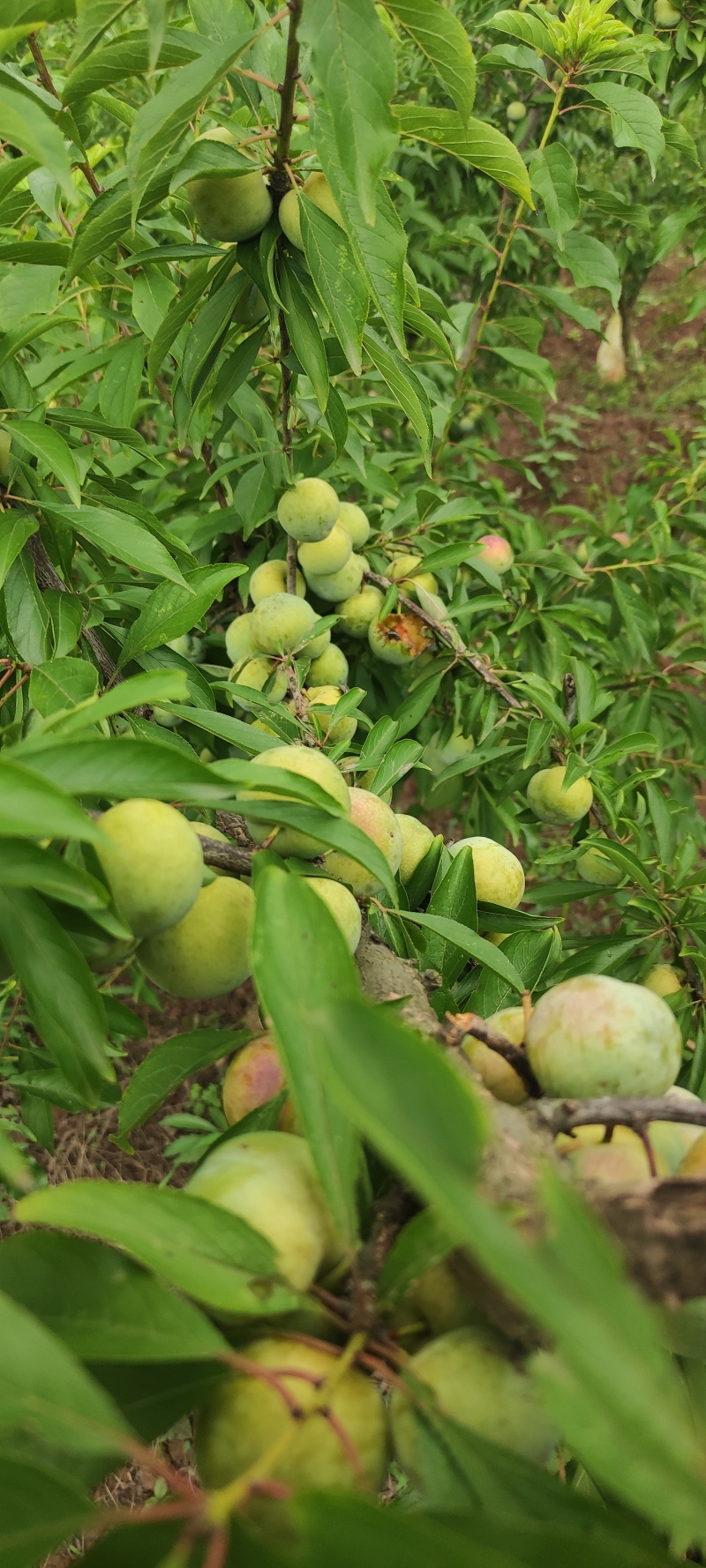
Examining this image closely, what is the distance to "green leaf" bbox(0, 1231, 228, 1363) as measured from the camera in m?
0.40

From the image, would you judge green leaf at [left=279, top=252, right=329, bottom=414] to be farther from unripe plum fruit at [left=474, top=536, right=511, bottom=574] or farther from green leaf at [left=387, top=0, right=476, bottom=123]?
unripe plum fruit at [left=474, top=536, right=511, bottom=574]

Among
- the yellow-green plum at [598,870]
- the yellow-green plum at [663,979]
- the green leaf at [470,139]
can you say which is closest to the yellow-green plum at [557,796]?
the yellow-green plum at [598,870]

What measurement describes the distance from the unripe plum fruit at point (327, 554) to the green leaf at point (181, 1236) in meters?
1.24

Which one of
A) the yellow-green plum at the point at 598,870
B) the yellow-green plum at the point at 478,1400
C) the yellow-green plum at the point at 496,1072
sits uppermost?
the yellow-green plum at the point at 478,1400

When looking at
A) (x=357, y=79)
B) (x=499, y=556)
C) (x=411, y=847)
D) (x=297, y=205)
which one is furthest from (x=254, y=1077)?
(x=499, y=556)

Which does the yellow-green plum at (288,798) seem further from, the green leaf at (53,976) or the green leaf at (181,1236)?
the green leaf at (181,1236)

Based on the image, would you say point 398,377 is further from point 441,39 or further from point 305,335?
point 441,39

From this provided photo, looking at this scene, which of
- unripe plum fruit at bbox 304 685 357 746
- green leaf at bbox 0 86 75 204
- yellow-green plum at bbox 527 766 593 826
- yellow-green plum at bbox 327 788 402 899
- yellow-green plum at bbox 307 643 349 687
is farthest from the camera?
yellow-green plum at bbox 307 643 349 687

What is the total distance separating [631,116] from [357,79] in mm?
1192

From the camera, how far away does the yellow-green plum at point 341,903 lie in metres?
0.68

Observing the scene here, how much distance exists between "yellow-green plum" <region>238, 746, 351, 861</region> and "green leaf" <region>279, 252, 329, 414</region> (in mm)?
528

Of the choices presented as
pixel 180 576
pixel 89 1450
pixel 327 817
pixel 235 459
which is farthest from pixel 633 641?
pixel 89 1450

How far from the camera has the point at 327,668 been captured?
1.61 metres

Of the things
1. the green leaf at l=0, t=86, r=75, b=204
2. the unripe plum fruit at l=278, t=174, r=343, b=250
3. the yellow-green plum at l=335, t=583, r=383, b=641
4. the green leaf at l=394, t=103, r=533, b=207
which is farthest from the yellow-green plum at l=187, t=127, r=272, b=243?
the yellow-green plum at l=335, t=583, r=383, b=641
